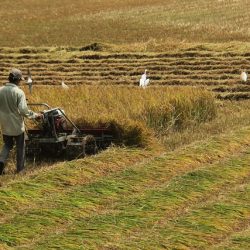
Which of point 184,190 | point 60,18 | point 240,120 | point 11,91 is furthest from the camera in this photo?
point 60,18

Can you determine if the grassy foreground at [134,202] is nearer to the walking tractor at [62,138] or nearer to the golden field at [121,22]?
the walking tractor at [62,138]

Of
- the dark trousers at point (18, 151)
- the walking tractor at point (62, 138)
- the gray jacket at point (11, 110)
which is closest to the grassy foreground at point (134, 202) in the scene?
the dark trousers at point (18, 151)

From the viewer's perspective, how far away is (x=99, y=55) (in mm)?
24000

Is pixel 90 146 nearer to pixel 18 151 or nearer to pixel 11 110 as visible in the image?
pixel 18 151

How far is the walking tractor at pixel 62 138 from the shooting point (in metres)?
9.84

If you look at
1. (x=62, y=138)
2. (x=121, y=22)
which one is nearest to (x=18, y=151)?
(x=62, y=138)

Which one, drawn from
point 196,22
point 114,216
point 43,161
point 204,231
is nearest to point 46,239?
point 114,216

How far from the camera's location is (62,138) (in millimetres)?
9891

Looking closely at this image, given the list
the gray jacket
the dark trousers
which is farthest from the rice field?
the gray jacket

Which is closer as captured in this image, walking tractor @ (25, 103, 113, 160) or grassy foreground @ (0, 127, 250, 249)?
grassy foreground @ (0, 127, 250, 249)

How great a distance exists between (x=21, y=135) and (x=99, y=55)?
14.9 metres

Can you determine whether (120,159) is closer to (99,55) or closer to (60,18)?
Result: (99,55)

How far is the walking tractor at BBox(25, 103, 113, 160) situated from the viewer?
388 inches

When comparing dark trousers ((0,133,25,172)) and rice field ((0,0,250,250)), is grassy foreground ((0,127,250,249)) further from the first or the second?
dark trousers ((0,133,25,172))
